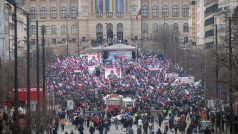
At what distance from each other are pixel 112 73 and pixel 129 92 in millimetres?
10280

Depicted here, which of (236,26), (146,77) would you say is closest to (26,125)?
(236,26)

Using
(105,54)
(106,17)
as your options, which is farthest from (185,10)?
(105,54)

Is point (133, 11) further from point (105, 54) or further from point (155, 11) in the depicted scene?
point (105, 54)

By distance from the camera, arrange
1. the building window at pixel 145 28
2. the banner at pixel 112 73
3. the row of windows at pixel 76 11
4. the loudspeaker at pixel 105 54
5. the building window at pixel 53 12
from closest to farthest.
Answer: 1. the banner at pixel 112 73
2. the loudspeaker at pixel 105 54
3. the building window at pixel 145 28
4. the row of windows at pixel 76 11
5. the building window at pixel 53 12

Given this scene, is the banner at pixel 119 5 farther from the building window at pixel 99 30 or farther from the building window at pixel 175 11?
the building window at pixel 175 11

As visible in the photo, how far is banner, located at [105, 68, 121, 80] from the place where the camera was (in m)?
82.7

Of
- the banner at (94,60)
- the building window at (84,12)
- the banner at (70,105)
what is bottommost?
the banner at (70,105)

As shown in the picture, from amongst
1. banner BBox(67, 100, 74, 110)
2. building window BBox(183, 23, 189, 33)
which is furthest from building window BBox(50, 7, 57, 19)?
banner BBox(67, 100, 74, 110)

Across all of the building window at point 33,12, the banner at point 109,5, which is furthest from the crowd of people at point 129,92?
the building window at point 33,12

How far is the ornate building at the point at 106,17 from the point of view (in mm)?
159875

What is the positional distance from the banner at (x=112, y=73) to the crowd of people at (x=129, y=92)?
27 centimetres

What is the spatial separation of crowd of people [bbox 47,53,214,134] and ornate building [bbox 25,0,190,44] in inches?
2378

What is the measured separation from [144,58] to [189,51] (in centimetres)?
835

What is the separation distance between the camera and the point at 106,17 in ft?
527
